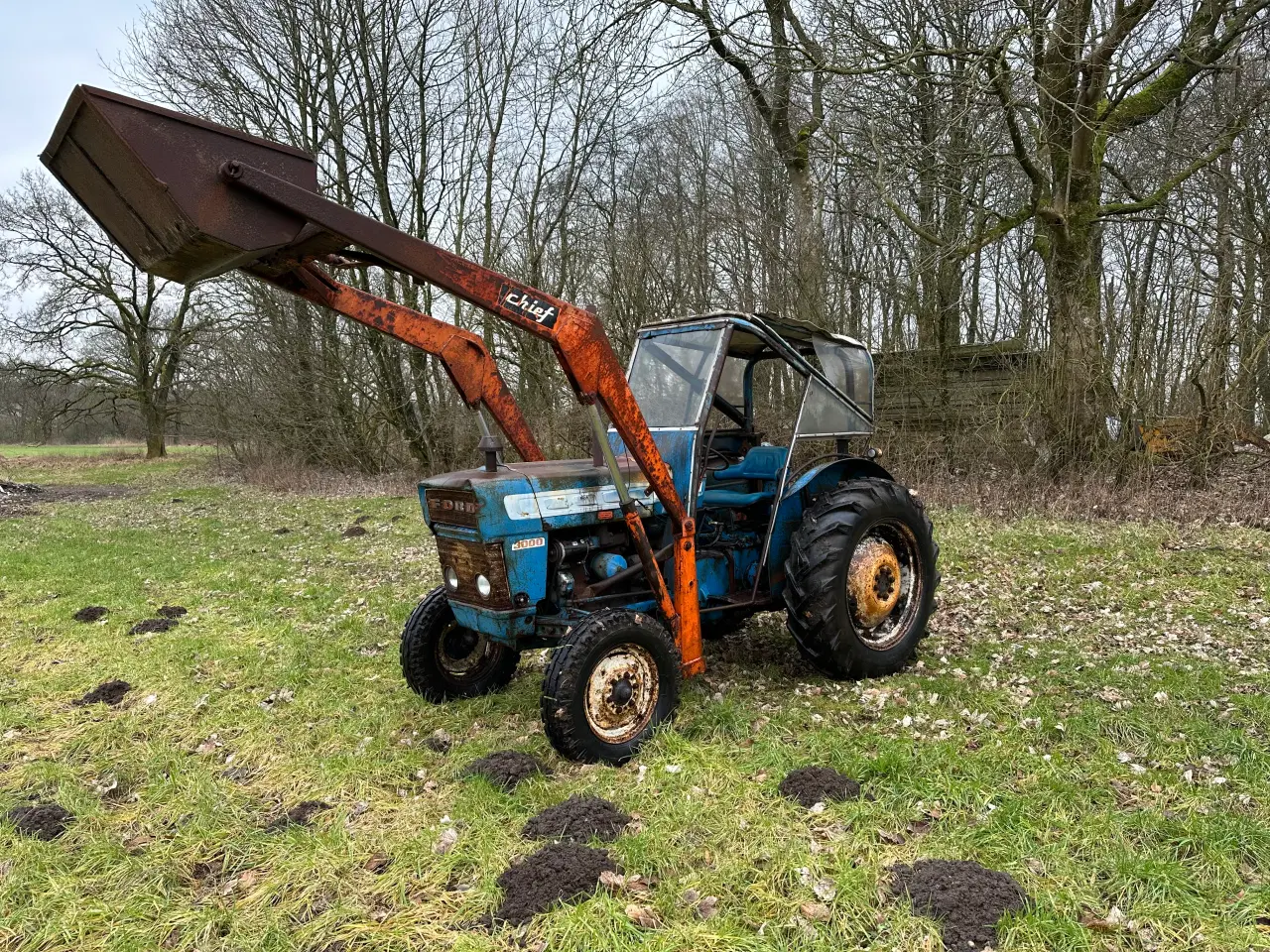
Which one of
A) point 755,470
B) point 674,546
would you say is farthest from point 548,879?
point 755,470

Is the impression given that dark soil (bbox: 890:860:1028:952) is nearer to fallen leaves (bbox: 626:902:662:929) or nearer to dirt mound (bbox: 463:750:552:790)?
fallen leaves (bbox: 626:902:662:929)

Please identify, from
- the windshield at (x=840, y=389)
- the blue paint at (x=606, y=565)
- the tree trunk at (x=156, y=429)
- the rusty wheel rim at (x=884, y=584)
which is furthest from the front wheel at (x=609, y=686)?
the tree trunk at (x=156, y=429)

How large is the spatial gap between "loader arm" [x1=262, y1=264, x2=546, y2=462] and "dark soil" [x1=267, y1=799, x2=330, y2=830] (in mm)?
2188

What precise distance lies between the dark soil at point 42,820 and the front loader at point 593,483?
68.5 inches

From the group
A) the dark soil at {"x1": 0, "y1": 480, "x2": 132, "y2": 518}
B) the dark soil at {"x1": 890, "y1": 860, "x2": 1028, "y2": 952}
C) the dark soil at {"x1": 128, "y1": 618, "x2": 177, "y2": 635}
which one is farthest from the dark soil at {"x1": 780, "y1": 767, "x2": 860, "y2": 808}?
the dark soil at {"x1": 0, "y1": 480, "x2": 132, "y2": 518}

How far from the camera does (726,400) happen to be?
5801 millimetres

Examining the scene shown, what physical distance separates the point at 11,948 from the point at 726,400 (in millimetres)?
4720

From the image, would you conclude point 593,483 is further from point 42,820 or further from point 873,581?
point 42,820

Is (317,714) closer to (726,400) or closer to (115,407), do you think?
(726,400)

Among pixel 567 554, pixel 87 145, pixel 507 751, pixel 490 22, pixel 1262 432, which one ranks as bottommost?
pixel 507 751

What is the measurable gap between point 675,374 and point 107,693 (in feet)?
14.3

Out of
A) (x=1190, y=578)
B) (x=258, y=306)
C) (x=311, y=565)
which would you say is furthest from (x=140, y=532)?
(x=1190, y=578)

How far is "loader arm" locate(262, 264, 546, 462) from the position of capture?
399 centimetres

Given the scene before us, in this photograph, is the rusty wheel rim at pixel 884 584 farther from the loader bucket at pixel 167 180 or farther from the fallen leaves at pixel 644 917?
the loader bucket at pixel 167 180
